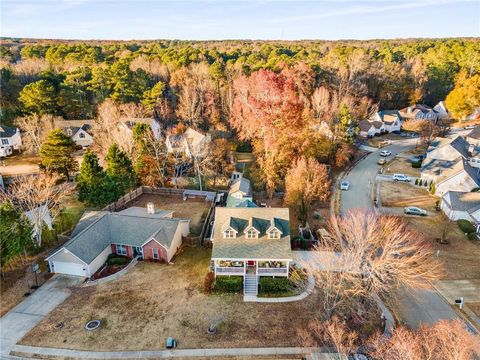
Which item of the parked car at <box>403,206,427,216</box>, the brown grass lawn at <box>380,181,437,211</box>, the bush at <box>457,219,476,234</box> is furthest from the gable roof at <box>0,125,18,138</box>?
the bush at <box>457,219,476,234</box>

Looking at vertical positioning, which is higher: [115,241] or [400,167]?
[400,167]

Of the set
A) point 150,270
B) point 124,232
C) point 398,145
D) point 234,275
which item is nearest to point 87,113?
point 124,232

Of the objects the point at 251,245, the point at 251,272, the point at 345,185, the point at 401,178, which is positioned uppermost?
the point at 251,245

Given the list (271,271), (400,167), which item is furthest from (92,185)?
(400,167)

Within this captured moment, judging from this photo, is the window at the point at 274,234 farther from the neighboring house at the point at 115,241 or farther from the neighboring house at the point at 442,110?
the neighboring house at the point at 442,110

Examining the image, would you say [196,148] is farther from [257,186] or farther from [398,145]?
[398,145]

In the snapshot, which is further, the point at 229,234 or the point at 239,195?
the point at 239,195

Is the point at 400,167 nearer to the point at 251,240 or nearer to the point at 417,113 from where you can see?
the point at 417,113
